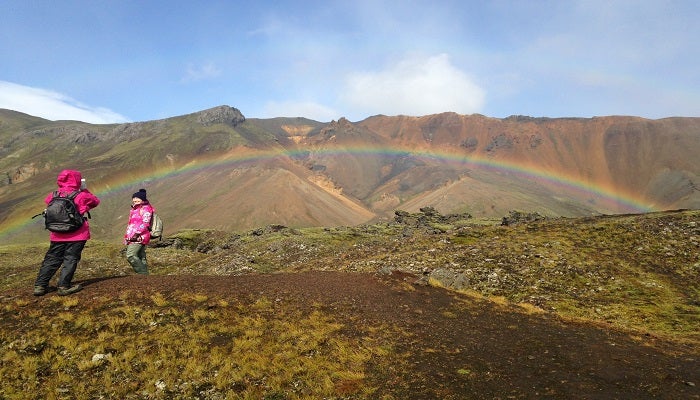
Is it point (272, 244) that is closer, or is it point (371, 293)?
point (371, 293)

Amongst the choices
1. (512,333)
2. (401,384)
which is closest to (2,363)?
(401,384)

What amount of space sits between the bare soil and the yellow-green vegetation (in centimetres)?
98

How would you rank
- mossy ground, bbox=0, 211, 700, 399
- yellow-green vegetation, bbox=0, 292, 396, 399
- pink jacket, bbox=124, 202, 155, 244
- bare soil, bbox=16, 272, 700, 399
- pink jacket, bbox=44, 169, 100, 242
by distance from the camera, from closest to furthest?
yellow-green vegetation, bbox=0, 292, 396, 399 → mossy ground, bbox=0, 211, 700, 399 → bare soil, bbox=16, 272, 700, 399 → pink jacket, bbox=44, 169, 100, 242 → pink jacket, bbox=124, 202, 155, 244

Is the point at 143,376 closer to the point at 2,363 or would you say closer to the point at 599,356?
the point at 2,363

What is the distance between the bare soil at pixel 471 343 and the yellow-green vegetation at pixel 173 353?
98 centimetres

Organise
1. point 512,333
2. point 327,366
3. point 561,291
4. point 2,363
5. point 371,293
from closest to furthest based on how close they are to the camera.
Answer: point 2,363 → point 327,366 → point 512,333 → point 371,293 → point 561,291

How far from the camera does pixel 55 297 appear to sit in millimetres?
12984

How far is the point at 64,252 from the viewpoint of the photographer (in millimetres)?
13680

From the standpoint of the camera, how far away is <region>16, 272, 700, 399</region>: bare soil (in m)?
10.1

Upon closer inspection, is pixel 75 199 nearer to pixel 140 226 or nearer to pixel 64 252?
pixel 64 252

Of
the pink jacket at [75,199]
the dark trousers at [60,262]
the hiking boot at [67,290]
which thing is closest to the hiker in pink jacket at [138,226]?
the pink jacket at [75,199]

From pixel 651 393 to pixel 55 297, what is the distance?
1816 cm

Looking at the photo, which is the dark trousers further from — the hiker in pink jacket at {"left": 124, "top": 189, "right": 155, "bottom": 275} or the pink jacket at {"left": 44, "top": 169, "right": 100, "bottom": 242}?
the hiker in pink jacket at {"left": 124, "top": 189, "right": 155, "bottom": 275}

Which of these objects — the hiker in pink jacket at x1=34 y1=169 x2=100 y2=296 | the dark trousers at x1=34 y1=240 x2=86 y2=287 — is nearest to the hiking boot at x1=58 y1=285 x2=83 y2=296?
the hiker in pink jacket at x1=34 y1=169 x2=100 y2=296
